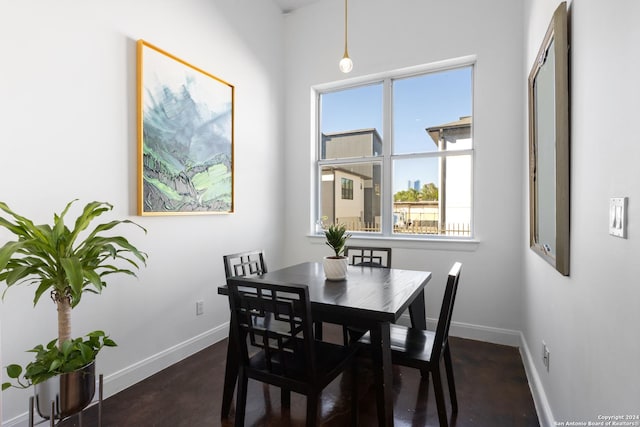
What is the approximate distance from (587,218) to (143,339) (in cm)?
273

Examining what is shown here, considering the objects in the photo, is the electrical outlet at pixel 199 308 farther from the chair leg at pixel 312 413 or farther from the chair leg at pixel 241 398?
the chair leg at pixel 312 413

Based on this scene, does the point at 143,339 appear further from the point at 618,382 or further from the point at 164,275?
the point at 618,382

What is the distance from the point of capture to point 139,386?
7.76 ft

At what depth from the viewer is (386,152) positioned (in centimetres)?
368

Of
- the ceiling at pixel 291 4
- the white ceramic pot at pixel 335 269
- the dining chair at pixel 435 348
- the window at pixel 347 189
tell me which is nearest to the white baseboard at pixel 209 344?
the dining chair at pixel 435 348

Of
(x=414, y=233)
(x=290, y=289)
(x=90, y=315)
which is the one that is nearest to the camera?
(x=290, y=289)

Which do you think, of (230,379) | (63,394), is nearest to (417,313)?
(230,379)

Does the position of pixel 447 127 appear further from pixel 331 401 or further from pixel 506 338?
pixel 331 401

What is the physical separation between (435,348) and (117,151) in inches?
91.1

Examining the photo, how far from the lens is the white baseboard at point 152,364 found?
7.24 feet

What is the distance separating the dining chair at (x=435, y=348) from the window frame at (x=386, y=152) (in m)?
1.51

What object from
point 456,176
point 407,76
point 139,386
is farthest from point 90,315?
point 407,76

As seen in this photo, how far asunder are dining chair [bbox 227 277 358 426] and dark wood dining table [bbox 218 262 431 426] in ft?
0.58

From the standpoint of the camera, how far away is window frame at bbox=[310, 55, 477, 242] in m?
3.32
